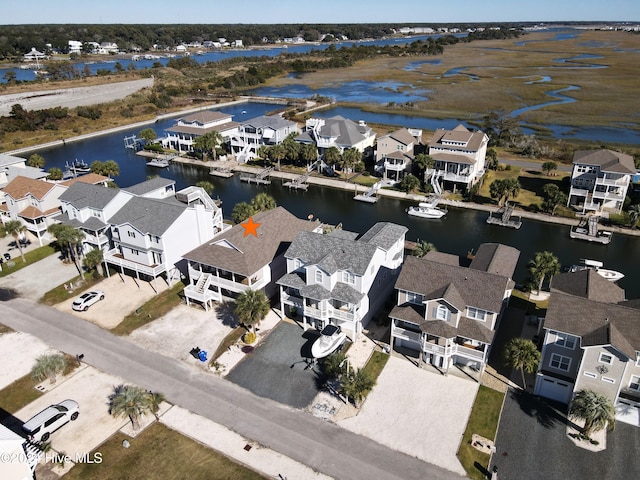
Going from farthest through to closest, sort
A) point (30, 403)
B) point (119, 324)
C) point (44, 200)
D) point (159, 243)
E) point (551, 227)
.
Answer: point (551, 227) < point (44, 200) < point (159, 243) < point (119, 324) < point (30, 403)

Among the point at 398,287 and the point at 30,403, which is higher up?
the point at 398,287

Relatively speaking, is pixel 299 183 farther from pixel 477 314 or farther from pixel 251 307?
pixel 477 314

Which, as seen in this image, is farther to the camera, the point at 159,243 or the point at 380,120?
the point at 380,120

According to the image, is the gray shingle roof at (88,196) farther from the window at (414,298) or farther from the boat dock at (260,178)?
the window at (414,298)

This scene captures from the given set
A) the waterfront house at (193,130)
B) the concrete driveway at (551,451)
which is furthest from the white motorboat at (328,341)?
the waterfront house at (193,130)

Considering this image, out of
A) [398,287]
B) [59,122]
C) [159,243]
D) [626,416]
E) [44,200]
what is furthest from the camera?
[59,122]

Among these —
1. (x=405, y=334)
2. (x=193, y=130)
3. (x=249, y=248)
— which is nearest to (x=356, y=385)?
Answer: (x=405, y=334)

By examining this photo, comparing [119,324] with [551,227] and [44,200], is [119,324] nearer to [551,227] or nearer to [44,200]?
[44,200]

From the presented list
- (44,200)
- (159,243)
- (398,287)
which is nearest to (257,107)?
(44,200)
